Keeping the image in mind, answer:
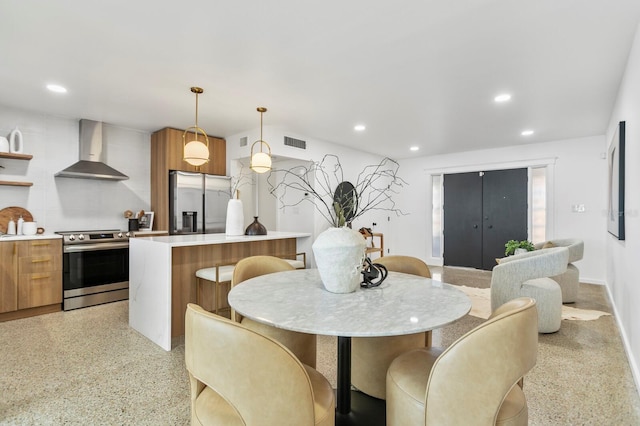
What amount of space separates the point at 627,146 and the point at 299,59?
288 cm

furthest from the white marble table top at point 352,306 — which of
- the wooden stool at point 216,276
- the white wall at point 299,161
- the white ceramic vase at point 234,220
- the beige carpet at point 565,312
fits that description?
the white wall at point 299,161

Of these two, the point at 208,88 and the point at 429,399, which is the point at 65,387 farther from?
the point at 208,88

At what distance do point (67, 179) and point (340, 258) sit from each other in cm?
461

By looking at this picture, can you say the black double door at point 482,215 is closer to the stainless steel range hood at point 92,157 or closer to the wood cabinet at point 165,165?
the wood cabinet at point 165,165

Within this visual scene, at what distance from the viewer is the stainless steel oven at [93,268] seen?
3.80 meters

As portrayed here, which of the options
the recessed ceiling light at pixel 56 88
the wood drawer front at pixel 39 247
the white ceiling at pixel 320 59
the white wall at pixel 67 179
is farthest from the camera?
the white wall at pixel 67 179

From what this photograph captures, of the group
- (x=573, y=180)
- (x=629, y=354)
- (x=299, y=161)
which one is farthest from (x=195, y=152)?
(x=573, y=180)

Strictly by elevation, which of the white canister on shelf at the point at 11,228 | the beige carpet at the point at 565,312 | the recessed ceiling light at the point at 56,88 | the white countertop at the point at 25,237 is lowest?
the beige carpet at the point at 565,312

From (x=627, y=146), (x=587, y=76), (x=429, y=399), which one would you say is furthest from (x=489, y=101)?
(x=429, y=399)

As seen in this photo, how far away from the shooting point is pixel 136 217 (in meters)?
4.94

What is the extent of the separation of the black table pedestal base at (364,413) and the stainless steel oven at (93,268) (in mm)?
3628

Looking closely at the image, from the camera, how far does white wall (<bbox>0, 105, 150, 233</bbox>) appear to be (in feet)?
13.2

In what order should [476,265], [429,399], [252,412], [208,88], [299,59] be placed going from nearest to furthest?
1. [252,412]
2. [429,399]
3. [299,59]
4. [208,88]
5. [476,265]

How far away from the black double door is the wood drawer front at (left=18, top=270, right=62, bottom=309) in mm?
6470
